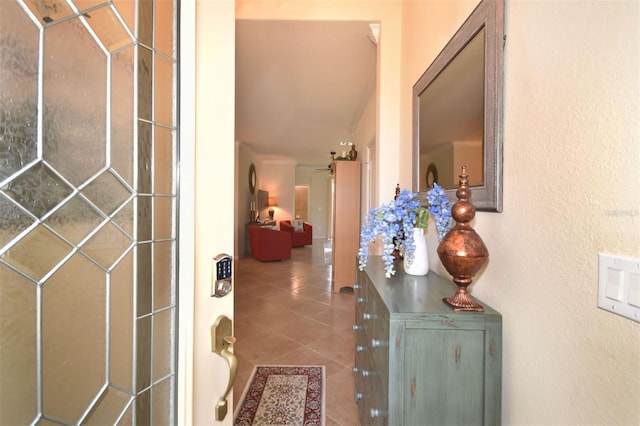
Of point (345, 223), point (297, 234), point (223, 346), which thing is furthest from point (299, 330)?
point (297, 234)

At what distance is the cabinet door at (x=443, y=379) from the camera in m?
0.87

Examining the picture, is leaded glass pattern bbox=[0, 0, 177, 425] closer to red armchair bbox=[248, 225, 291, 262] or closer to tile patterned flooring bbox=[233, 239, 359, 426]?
tile patterned flooring bbox=[233, 239, 359, 426]

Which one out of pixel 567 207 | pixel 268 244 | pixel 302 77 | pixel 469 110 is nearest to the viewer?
pixel 567 207

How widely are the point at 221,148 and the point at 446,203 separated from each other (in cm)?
96

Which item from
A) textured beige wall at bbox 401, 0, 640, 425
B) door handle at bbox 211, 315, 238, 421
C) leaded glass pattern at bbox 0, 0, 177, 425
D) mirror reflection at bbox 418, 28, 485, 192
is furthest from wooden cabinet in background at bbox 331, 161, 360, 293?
leaded glass pattern at bbox 0, 0, 177, 425

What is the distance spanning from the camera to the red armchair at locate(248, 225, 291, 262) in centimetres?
619

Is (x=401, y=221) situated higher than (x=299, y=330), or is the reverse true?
(x=401, y=221)

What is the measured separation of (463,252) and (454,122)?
2.47 feet

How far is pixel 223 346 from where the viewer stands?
0.69 m

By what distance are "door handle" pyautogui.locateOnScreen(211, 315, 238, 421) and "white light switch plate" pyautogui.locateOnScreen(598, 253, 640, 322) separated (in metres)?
0.84

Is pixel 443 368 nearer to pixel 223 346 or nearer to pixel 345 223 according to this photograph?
pixel 223 346

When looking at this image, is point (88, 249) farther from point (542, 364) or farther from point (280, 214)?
point (280, 214)

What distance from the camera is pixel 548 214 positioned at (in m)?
0.74

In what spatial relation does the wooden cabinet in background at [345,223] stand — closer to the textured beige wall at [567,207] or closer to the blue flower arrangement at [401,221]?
the blue flower arrangement at [401,221]
